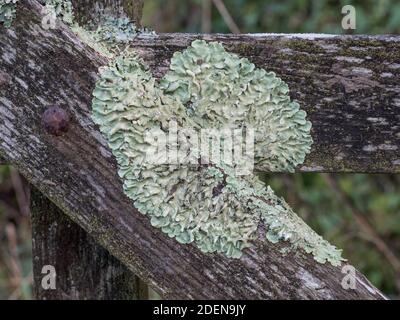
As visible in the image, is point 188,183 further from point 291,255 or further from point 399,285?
point 399,285

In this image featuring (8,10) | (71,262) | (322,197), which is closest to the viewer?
(8,10)

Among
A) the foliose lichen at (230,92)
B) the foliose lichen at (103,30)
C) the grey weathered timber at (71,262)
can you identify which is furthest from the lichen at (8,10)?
the grey weathered timber at (71,262)

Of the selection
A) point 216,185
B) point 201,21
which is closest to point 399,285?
point 201,21

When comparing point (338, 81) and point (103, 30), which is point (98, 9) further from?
point (338, 81)

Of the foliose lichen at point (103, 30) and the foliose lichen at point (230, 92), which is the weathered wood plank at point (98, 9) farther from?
the foliose lichen at point (230, 92)

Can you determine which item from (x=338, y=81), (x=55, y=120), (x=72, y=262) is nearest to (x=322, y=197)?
(x=72, y=262)

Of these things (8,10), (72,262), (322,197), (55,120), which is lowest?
(72,262)

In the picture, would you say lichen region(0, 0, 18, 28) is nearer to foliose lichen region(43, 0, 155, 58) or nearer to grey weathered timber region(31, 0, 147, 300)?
foliose lichen region(43, 0, 155, 58)
